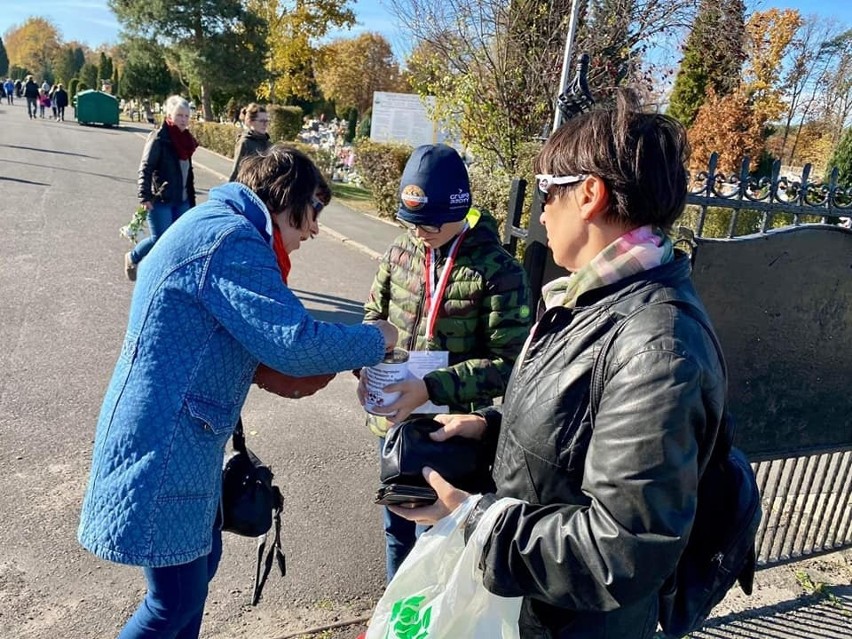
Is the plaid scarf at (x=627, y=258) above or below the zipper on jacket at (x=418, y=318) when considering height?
above

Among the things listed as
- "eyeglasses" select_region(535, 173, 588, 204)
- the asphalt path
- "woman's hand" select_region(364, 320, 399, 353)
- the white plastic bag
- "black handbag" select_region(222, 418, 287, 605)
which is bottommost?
the asphalt path

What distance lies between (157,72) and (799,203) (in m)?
45.2

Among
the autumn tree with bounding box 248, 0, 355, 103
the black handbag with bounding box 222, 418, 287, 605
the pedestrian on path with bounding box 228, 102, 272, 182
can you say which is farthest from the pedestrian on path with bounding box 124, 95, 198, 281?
the autumn tree with bounding box 248, 0, 355, 103

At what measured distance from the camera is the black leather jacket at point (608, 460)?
119 cm

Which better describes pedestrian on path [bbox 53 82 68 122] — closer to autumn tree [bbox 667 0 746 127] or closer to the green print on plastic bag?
autumn tree [bbox 667 0 746 127]

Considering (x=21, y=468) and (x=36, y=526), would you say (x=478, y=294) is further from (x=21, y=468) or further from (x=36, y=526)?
(x=21, y=468)

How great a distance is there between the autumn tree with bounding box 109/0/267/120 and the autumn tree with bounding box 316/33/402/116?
15078 mm

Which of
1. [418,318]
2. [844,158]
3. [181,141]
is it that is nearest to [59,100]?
[181,141]

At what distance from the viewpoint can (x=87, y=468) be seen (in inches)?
150

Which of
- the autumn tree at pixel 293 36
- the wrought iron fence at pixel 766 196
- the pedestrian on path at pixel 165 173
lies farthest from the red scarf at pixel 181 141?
the autumn tree at pixel 293 36

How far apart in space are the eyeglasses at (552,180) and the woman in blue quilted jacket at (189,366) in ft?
2.35

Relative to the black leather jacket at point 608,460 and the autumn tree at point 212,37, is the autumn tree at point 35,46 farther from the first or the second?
the black leather jacket at point 608,460

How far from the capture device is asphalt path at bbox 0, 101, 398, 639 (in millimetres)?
2861

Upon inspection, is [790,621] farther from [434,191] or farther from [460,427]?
[434,191]
